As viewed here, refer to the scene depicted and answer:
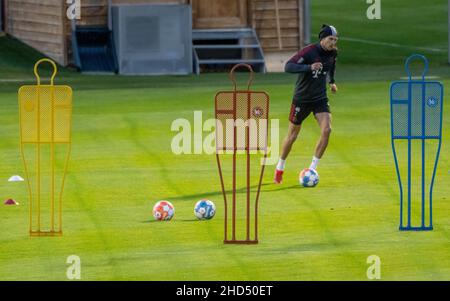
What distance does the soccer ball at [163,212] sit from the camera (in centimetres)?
1950

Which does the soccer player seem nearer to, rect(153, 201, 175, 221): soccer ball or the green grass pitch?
the green grass pitch

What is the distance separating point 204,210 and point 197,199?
6.17 feet

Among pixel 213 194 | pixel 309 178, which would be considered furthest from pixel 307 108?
pixel 213 194

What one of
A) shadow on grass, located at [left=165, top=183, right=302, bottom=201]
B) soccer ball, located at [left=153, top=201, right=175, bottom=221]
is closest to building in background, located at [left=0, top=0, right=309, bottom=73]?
shadow on grass, located at [left=165, top=183, right=302, bottom=201]

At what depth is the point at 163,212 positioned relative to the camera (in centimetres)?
1948

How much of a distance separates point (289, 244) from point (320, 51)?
17.6ft

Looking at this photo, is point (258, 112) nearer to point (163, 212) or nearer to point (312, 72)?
point (163, 212)

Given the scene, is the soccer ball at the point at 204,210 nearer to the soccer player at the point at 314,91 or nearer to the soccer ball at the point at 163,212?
the soccer ball at the point at 163,212

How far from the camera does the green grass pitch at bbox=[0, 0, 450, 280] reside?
16625 mm

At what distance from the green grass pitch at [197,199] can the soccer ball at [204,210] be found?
0.15m

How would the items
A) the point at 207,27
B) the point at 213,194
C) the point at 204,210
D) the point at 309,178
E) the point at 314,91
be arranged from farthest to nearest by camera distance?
the point at 207,27, the point at 314,91, the point at 309,178, the point at 213,194, the point at 204,210

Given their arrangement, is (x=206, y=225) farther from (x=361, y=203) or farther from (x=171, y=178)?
(x=171, y=178)

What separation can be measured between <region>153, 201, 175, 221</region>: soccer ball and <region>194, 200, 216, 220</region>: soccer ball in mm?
321
